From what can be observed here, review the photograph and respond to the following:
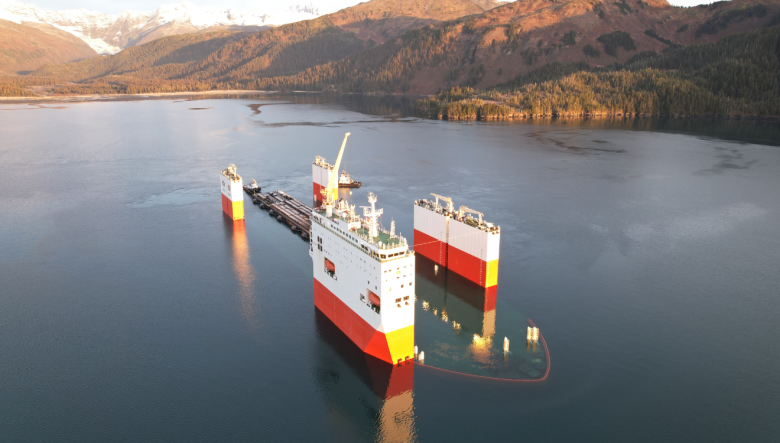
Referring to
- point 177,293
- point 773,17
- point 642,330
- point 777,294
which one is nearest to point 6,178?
point 177,293

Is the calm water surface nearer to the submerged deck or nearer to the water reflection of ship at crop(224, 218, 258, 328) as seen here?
the water reflection of ship at crop(224, 218, 258, 328)

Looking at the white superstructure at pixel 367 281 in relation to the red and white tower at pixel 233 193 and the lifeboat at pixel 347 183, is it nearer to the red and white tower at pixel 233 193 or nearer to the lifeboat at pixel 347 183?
the red and white tower at pixel 233 193

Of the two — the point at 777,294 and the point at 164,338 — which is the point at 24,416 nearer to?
the point at 164,338

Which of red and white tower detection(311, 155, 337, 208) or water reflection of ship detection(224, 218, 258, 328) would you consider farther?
red and white tower detection(311, 155, 337, 208)

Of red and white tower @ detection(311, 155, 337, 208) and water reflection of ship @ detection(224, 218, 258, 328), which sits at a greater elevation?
red and white tower @ detection(311, 155, 337, 208)

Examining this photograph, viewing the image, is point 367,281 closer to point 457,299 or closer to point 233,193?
point 457,299

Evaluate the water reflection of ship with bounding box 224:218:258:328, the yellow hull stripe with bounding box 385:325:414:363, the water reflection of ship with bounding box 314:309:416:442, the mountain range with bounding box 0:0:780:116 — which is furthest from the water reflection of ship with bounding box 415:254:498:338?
the mountain range with bounding box 0:0:780:116

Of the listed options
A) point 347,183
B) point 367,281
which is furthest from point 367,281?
point 347,183
